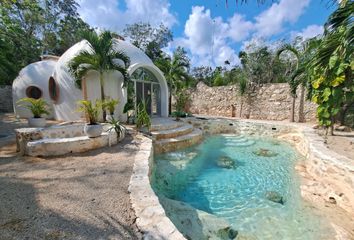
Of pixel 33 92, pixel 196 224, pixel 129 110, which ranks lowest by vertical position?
pixel 196 224

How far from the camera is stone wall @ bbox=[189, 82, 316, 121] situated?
1368cm

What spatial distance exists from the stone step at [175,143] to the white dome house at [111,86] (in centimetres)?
310

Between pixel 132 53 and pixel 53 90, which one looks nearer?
pixel 132 53

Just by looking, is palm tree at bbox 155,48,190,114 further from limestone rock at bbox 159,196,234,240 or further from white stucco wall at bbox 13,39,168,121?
limestone rock at bbox 159,196,234,240

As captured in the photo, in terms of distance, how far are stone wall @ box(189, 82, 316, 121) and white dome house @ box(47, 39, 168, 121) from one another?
20.4ft

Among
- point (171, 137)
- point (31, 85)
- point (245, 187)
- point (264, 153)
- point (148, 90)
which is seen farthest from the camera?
point (148, 90)

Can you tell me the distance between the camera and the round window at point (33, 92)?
12.7 m

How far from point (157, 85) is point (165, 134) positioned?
17.6 ft

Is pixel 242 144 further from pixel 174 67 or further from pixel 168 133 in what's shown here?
pixel 174 67

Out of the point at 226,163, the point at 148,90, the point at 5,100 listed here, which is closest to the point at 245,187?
the point at 226,163

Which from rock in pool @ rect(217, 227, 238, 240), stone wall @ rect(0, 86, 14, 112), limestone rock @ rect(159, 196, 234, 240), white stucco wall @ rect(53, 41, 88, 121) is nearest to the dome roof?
white stucco wall @ rect(53, 41, 88, 121)

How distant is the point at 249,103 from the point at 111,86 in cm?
1069

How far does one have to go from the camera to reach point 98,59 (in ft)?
28.9

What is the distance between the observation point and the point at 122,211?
2.77m
